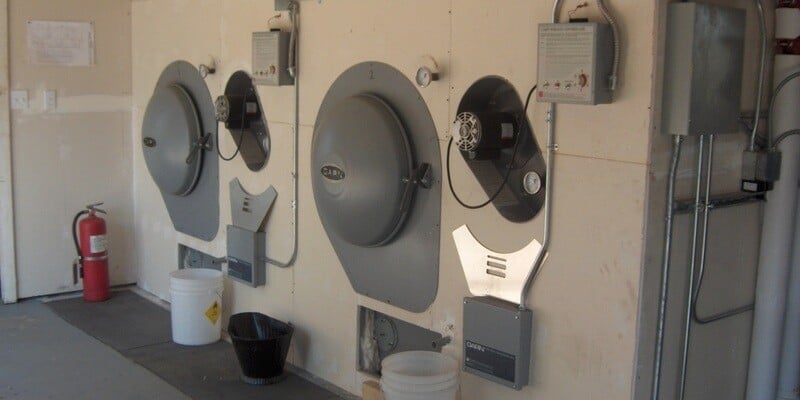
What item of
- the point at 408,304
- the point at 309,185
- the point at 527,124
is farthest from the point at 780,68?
the point at 309,185

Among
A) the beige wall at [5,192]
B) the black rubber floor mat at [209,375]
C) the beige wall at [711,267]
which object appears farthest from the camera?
the beige wall at [5,192]

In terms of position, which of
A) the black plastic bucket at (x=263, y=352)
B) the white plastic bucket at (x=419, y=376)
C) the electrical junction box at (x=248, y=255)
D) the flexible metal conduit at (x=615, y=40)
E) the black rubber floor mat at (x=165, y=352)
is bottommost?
the black rubber floor mat at (x=165, y=352)

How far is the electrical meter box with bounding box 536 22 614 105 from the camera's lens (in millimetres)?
2688

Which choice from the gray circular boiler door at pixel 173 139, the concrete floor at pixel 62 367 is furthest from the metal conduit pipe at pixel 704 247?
the gray circular boiler door at pixel 173 139

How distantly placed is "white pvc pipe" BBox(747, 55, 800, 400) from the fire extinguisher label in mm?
3794

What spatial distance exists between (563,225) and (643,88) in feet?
1.78

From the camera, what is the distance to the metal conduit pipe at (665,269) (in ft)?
9.04

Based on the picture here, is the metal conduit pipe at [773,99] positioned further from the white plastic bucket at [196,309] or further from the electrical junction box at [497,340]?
the white plastic bucket at [196,309]

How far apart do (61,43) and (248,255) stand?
2.03 m

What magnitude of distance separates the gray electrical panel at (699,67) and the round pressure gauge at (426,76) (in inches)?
37.0

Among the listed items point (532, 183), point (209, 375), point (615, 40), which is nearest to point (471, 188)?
point (532, 183)

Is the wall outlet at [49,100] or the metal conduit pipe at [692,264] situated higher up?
the wall outlet at [49,100]

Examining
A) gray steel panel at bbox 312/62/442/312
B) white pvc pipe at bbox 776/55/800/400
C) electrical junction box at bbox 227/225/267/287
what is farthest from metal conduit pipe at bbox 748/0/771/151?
electrical junction box at bbox 227/225/267/287

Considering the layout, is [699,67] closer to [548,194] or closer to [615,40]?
[615,40]
